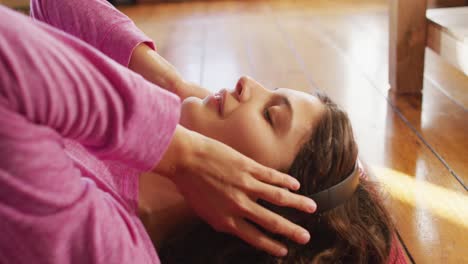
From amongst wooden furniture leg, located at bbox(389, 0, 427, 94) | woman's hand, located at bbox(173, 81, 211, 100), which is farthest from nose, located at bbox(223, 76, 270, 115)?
wooden furniture leg, located at bbox(389, 0, 427, 94)

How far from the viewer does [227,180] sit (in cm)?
83

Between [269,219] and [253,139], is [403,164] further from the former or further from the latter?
[269,219]

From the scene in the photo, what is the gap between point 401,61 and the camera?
225 cm

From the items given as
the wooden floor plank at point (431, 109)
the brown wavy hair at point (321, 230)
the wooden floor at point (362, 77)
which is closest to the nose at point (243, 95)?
the brown wavy hair at point (321, 230)

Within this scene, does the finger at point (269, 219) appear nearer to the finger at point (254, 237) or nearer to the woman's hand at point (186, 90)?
the finger at point (254, 237)

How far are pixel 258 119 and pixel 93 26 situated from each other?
0.60 metres

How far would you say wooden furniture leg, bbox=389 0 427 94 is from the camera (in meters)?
2.19

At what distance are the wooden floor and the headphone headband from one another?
0.30 meters

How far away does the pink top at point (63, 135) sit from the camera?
634 mm

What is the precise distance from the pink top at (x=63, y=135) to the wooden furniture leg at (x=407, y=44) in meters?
1.65

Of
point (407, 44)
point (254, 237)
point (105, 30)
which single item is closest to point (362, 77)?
point (407, 44)

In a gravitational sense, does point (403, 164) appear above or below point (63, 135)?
below

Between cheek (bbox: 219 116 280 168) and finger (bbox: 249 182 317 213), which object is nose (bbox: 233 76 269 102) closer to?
cheek (bbox: 219 116 280 168)

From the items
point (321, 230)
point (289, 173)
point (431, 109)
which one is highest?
point (289, 173)
